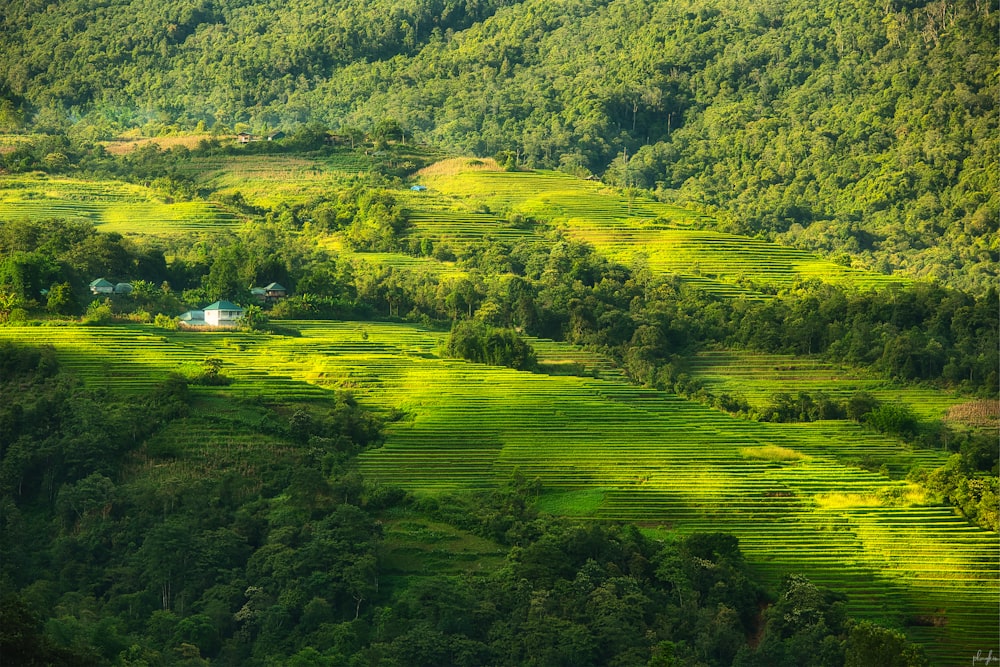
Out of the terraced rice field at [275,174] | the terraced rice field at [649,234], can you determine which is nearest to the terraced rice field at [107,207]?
the terraced rice field at [275,174]

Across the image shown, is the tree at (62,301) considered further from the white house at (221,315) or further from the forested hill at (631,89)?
the forested hill at (631,89)

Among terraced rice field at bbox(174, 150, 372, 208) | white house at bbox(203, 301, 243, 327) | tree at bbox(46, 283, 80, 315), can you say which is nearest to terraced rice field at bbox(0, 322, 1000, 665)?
white house at bbox(203, 301, 243, 327)

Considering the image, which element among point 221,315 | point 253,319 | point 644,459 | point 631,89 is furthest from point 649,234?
point 631,89

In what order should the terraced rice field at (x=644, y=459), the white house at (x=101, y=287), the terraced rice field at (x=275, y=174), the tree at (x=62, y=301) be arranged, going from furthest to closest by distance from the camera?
1. the terraced rice field at (x=275, y=174)
2. the white house at (x=101, y=287)
3. the tree at (x=62, y=301)
4. the terraced rice field at (x=644, y=459)

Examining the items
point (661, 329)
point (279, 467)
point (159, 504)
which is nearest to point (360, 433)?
point (279, 467)

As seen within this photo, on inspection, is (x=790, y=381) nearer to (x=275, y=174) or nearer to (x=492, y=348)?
(x=492, y=348)

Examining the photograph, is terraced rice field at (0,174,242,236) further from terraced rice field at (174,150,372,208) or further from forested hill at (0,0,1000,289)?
forested hill at (0,0,1000,289)

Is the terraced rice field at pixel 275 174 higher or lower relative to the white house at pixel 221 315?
lower
